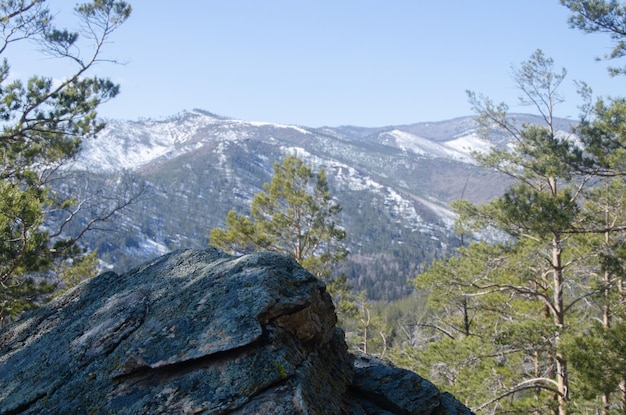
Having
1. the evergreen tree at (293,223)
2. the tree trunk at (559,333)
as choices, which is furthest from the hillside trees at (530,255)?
the evergreen tree at (293,223)

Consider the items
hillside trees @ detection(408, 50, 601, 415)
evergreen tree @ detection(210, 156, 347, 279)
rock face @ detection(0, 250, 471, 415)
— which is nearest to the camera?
rock face @ detection(0, 250, 471, 415)

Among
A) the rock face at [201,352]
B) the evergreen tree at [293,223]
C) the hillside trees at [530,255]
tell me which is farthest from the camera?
the evergreen tree at [293,223]

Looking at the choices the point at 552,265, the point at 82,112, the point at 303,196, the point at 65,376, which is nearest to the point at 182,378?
the point at 65,376

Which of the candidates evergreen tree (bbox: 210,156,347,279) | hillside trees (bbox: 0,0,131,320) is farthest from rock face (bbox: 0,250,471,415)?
evergreen tree (bbox: 210,156,347,279)

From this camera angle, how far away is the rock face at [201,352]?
324cm

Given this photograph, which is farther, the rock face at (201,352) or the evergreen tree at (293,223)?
the evergreen tree at (293,223)

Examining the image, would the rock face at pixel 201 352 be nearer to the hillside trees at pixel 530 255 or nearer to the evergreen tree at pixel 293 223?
the hillside trees at pixel 530 255

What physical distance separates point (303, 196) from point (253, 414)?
574 inches

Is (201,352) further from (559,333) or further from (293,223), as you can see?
(293,223)

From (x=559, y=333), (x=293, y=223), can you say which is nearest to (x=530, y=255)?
(x=559, y=333)

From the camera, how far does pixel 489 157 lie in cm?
1229

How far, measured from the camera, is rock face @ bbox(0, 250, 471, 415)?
→ 10.6 ft

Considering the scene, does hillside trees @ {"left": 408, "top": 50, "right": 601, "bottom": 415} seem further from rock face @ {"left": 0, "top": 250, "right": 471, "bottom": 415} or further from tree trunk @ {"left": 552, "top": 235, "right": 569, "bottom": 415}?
rock face @ {"left": 0, "top": 250, "right": 471, "bottom": 415}

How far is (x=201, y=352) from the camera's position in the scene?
3363 mm
